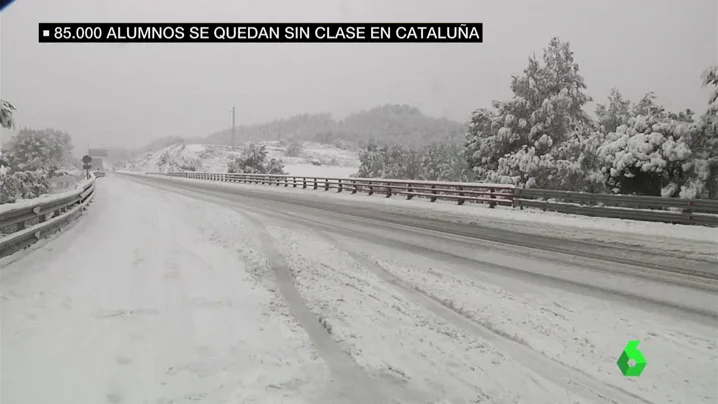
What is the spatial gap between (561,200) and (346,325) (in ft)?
48.2

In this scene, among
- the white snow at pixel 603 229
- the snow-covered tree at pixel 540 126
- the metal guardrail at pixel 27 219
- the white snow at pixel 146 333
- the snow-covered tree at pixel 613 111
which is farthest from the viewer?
the snow-covered tree at pixel 613 111

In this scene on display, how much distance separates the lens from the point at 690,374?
3.53 meters

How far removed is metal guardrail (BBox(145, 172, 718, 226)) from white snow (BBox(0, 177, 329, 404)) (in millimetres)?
11957

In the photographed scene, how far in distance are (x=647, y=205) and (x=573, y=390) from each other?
12223 millimetres

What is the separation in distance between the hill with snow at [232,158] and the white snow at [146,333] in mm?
91440

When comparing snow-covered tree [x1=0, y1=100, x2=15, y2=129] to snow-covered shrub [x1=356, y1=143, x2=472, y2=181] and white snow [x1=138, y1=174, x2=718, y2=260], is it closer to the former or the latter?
white snow [x1=138, y1=174, x2=718, y2=260]

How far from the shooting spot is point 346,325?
4309 millimetres

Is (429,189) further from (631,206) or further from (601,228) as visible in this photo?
(601,228)

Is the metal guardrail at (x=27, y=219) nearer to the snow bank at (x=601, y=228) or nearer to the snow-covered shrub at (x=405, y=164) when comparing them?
the snow bank at (x=601, y=228)

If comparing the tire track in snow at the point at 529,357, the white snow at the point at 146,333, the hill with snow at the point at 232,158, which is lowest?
the tire track in snow at the point at 529,357

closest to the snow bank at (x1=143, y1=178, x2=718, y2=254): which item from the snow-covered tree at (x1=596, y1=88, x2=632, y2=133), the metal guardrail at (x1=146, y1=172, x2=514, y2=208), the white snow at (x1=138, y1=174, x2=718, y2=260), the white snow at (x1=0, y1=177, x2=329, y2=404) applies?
the white snow at (x1=138, y1=174, x2=718, y2=260)

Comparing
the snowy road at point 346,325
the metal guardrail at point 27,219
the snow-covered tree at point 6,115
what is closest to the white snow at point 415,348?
the snowy road at point 346,325

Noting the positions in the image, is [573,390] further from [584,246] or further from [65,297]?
[584,246]

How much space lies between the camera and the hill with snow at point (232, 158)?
372 ft
